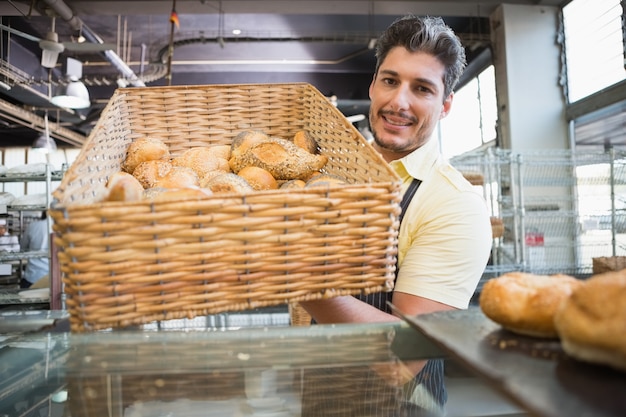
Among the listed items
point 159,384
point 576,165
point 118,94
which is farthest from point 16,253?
point 576,165

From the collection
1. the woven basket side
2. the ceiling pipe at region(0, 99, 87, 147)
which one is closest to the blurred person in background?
the ceiling pipe at region(0, 99, 87, 147)

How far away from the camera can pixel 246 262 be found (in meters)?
0.67

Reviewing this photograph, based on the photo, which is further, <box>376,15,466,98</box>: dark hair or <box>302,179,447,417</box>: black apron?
<box>376,15,466,98</box>: dark hair

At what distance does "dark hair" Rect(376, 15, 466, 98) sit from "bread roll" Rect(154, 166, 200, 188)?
2.37ft

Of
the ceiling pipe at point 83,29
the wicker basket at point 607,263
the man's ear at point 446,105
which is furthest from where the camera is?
the ceiling pipe at point 83,29

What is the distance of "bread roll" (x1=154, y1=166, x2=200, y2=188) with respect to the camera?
905 mm

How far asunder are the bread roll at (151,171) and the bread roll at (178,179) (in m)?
0.02

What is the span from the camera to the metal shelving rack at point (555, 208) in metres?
4.39

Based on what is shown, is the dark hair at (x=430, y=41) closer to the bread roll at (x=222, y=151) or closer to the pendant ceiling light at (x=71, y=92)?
the bread roll at (x=222, y=151)

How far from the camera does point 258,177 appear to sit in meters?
0.98

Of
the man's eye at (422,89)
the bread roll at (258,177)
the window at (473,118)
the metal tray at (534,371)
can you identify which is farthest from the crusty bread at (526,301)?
the window at (473,118)

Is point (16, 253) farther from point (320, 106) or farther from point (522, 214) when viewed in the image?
point (522, 214)

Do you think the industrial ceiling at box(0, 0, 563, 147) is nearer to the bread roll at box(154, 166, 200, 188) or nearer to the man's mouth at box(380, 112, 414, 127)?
the man's mouth at box(380, 112, 414, 127)

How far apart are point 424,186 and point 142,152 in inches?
28.2
